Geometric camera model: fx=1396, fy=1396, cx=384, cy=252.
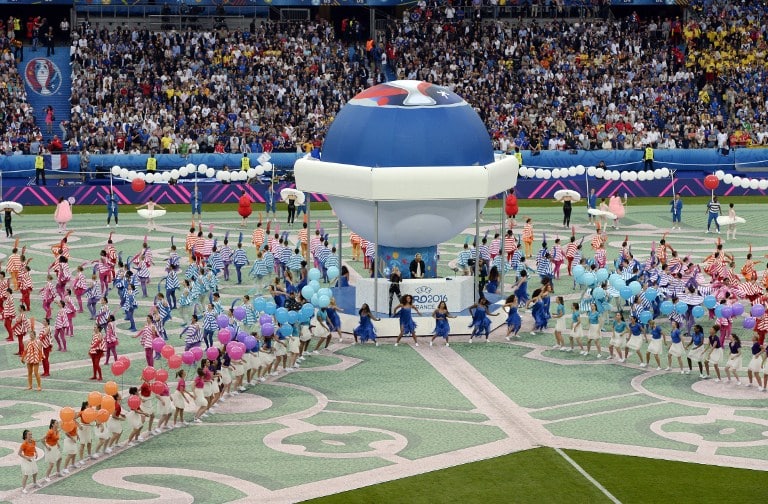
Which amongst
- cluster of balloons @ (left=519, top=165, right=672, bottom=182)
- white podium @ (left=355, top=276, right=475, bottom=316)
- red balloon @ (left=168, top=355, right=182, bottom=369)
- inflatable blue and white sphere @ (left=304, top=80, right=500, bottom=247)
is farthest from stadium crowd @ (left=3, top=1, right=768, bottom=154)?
red balloon @ (left=168, top=355, right=182, bottom=369)

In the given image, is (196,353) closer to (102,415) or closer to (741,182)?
(102,415)

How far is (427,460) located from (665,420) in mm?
5619

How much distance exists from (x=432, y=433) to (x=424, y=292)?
9.11 meters

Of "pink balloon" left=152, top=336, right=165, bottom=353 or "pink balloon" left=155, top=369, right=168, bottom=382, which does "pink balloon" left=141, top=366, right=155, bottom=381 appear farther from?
"pink balloon" left=152, top=336, right=165, bottom=353

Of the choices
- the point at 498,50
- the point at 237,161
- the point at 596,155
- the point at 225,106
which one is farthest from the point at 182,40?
the point at 596,155

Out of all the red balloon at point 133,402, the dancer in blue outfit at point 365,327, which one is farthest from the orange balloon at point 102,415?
the dancer in blue outfit at point 365,327

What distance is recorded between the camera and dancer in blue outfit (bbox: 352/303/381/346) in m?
34.3

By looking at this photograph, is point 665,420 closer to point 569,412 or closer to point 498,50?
point 569,412

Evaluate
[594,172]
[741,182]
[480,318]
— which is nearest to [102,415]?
[480,318]

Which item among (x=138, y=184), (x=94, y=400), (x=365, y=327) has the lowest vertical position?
(x=94, y=400)

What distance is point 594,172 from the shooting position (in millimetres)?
58562

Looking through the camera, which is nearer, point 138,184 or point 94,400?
point 94,400

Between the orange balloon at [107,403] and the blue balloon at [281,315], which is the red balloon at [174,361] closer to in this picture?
the orange balloon at [107,403]

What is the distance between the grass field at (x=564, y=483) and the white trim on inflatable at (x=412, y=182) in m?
10.2
